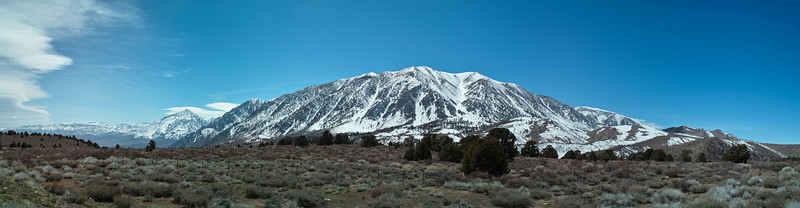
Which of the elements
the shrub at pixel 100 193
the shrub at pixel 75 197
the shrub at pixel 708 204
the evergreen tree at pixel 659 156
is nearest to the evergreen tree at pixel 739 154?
the evergreen tree at pixel 659 156

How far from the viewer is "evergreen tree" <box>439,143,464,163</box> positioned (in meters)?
45.5

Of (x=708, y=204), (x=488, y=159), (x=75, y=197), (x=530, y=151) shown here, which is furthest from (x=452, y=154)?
(x=75, y=197)

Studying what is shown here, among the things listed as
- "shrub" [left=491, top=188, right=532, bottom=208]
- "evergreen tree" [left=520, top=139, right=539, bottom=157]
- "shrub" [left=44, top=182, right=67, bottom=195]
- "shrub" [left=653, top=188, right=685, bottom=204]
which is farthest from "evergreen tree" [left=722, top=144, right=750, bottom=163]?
"shrub" [left=44, top=182, right=67, bottom=195]

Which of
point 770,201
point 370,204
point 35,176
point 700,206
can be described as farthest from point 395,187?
point 35,176

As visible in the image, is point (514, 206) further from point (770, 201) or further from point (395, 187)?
point (770, 201)

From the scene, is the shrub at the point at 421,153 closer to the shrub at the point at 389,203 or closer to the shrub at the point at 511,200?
the shrub at the point at 511,200

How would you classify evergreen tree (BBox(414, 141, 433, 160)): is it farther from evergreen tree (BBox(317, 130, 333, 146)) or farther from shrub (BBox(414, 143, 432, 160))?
evergreen tree (BBox(317, 130, 333, 146))

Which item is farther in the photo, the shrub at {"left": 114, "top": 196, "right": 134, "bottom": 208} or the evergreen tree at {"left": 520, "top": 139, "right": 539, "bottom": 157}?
the evergreen tree at {"left": 520, "top": 139, "right": 539, "bottom": 157}

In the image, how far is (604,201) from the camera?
1555 centimetres

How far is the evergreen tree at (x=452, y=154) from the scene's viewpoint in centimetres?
4553

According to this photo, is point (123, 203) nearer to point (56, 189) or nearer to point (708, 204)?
point (56, 189)

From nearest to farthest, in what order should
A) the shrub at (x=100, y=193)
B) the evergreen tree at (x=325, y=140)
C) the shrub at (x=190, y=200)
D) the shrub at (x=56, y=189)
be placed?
the shrub at (x=56, y=189) < the shrub at (x=100, y=193) < the shrub at (x=190, y=200) < the evergreen tree at (x=325, y=140)

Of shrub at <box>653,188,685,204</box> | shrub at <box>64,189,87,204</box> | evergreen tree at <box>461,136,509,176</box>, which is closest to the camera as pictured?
shrub at <box>64,189,87,204</box>

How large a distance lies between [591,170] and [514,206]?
19.7 meters
